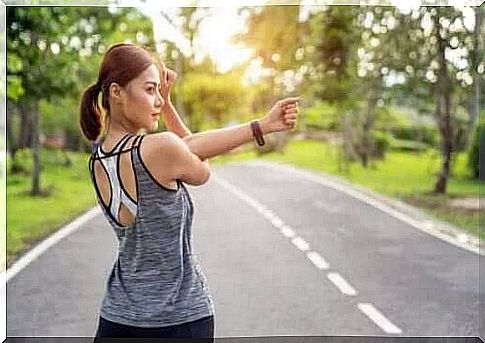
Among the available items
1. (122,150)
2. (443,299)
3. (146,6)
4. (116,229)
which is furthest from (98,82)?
(443,299)

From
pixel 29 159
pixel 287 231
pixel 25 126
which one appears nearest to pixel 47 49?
pixel 25 126

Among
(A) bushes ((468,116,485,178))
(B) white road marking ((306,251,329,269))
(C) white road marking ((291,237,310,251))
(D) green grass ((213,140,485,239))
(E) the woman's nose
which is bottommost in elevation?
(B) white road marking ((306,251,329,269))

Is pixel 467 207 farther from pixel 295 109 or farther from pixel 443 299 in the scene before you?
pixel 295 109

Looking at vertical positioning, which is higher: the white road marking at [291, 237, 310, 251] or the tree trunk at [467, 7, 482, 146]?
the tree trunk at [467, 7, 482, 146]

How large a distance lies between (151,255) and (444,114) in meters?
2.48

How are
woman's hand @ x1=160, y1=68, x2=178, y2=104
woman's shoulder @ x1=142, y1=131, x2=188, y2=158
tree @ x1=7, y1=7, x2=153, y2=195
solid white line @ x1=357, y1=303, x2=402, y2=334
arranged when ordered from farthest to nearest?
tree @ x1=7, y1=7, x2=153, y2=195, solid white line @ x1=357, y1=303, x2=402, y2=334, woman's hand @ x1=160, y1=68, x2=178, y2=104, woman's shoulder @ x1=142, y1=131, x2=188, y2=158

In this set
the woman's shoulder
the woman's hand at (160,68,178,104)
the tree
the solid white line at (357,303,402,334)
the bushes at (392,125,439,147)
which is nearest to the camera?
the woman's shoulder

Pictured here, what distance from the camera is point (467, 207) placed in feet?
11.5

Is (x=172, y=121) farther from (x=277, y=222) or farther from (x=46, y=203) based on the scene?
(x=46, y=203)

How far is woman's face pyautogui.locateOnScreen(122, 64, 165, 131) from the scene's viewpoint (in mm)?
1315

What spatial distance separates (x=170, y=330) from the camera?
1.31 m

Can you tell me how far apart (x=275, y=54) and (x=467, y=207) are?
42.8 inches

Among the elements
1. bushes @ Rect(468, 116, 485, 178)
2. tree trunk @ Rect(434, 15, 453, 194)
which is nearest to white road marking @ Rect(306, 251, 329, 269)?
tree trunk @ Rect(434, 15, 453, 194)

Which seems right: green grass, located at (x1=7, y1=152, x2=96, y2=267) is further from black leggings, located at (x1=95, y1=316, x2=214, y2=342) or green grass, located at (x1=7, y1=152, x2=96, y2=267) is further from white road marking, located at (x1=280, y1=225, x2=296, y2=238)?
black leggings, located at (x1=95, y1=316, x2=214, y2=342)
